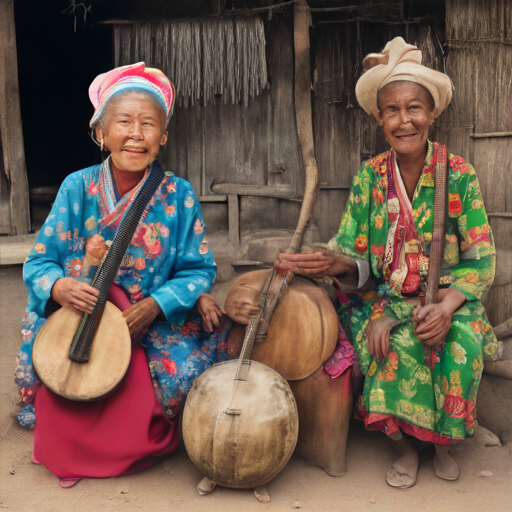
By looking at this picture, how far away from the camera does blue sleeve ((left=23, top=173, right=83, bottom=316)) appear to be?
2957 mm

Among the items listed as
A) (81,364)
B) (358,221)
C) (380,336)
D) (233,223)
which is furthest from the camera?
(233,223)

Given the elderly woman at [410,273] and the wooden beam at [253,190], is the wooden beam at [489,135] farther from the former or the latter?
the wooden beam at [253,190]

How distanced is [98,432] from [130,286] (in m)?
A: 0.72

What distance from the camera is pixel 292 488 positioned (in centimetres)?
284

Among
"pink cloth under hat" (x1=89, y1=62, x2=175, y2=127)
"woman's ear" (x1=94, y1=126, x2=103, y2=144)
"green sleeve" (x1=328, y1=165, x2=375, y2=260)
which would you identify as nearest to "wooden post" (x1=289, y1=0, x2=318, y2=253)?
"green sleeve" (x1=328, y1=165, x2=375, y2=260)

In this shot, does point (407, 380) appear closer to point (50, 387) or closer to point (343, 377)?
point (343, 377)

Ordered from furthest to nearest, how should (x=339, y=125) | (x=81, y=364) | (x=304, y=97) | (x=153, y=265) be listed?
(x=339, y=125), (x=304, y=97), (x=153, y=265), (x=81, y=364)

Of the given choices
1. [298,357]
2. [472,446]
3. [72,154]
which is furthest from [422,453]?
[72,154]

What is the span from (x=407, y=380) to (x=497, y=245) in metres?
1.42

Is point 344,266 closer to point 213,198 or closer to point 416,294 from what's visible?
point 416,294

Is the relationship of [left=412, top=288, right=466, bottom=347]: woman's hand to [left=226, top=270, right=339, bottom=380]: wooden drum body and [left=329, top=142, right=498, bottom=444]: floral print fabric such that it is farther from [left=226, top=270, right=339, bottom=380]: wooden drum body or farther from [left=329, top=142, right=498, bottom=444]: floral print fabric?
[left=226, top=270, right=339, bottom=380]: wooden drum body

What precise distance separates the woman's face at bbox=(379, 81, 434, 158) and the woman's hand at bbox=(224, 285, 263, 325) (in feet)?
3.43

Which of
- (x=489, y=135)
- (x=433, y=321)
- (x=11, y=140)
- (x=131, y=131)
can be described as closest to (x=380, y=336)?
(x=433, y=321)

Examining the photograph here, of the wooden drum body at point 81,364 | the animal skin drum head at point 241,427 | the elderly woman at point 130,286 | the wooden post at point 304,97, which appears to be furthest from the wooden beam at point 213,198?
the animal skin drum head at point 241,427
